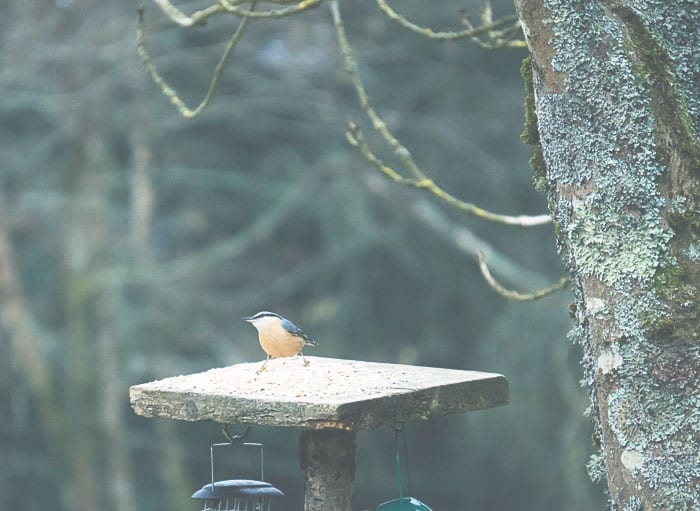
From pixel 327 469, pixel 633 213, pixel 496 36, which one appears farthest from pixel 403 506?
pixel 496 36

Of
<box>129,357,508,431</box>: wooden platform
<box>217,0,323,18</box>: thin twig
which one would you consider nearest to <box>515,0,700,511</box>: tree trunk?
<box>129,357,508,431</box>: wooden platform

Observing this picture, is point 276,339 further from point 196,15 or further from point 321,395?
point 196,15

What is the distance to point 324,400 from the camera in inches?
66.4

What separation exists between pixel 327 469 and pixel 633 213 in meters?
0.85

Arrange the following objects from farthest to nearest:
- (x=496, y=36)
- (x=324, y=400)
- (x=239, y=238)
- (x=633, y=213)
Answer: (x=239, y=238)
(x=496, y=36)
(x=324, y=400)
(x=633, y=213)

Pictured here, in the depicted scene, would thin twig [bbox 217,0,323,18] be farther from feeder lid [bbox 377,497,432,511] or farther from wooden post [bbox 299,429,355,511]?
feeder lid [bbox 377,497,432,511]

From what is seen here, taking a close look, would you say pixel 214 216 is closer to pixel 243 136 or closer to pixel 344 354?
pixel 243 136

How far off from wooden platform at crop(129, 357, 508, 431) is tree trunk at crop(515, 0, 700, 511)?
0.34 meters

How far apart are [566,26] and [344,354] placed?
6.55 meters

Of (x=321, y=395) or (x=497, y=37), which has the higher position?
(x=497, y=37)

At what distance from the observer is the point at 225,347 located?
760 cm

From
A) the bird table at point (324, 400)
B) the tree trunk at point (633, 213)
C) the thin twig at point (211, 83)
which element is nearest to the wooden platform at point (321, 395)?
the bird table at point (324, 400)

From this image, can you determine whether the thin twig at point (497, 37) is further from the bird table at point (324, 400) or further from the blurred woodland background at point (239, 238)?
the blurred woodland background at point (239, 238)

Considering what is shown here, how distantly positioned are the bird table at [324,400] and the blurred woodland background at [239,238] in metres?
4.41
